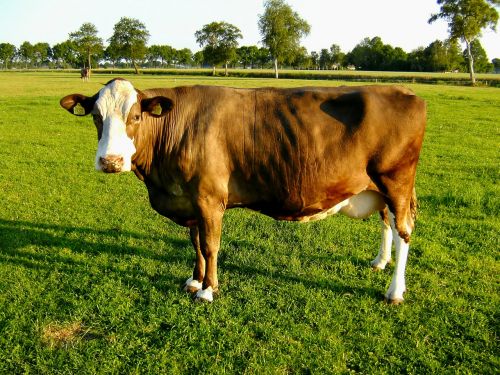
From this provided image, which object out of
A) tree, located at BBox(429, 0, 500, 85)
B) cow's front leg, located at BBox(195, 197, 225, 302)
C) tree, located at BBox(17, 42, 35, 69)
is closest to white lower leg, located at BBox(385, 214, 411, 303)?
cow's front leg, located at BBox(195, 197, 225, 302)

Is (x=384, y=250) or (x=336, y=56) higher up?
(x=336, y=56)

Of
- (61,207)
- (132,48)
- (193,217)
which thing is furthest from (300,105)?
(132,48)

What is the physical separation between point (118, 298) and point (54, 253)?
67.8 inches

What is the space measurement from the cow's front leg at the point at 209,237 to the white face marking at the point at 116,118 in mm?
923

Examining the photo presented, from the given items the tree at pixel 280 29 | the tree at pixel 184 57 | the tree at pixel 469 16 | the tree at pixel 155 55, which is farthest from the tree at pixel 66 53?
the tree at pixel 469 16

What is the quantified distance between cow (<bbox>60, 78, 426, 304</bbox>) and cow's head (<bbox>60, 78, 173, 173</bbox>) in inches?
0.9

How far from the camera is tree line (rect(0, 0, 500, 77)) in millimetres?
85438

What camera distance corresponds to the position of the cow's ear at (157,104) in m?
4.39

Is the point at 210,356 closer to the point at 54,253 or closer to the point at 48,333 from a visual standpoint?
the point at 48,333

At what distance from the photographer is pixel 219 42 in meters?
104

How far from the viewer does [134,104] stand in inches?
170

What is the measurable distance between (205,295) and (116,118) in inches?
83.4

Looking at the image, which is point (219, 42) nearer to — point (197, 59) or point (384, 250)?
point (197, 59)

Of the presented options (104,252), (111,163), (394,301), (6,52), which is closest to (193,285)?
(104,252)
